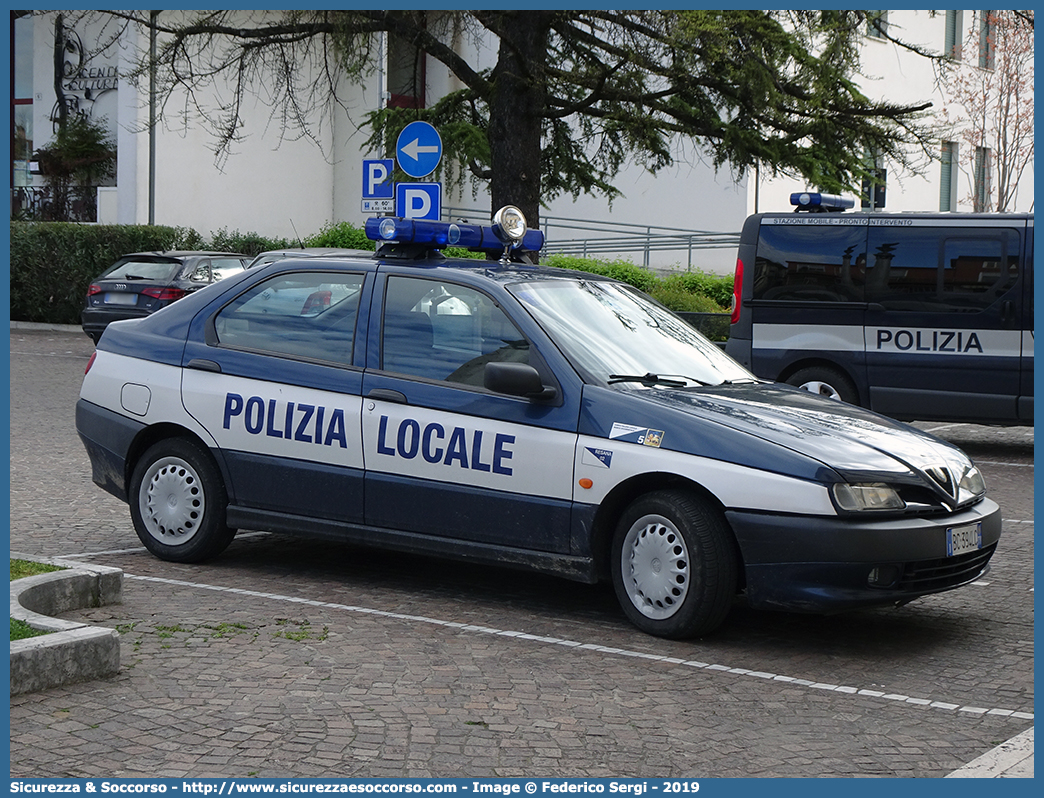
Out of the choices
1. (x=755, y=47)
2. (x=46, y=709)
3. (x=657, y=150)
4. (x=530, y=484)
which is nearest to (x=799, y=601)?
(x=530, y=484)

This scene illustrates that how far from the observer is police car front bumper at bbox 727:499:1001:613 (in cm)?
567

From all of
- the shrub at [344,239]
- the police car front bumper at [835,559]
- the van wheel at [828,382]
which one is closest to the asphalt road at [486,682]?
the police car front bumper at [835,559]

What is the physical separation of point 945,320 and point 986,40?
23.6 m

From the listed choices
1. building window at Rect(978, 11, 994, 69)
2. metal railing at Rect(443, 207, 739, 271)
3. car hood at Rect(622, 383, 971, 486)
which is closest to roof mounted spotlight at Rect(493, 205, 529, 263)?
car hood at Rect(622, 383, 971, 486)

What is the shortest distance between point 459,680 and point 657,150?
13.0 metres

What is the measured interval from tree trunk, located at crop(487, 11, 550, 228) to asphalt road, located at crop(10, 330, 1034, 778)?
376 inches

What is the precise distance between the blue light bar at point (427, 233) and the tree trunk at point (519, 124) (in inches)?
351

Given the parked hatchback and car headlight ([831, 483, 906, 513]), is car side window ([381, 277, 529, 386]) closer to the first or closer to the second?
car headlight ([831, 483, 906, 513])

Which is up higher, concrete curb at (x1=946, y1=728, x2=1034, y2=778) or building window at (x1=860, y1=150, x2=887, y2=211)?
building window at (x1=860, y1=150, x2=887, y2=211)

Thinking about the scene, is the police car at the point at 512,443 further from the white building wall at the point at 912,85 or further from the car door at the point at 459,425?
the white building wall at the point at 912,85

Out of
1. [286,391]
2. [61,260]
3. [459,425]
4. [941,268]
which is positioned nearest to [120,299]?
[61,260]

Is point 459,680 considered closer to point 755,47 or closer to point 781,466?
point 781,466

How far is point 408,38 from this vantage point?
1630 cm

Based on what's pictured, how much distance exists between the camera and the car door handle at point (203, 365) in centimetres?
727
